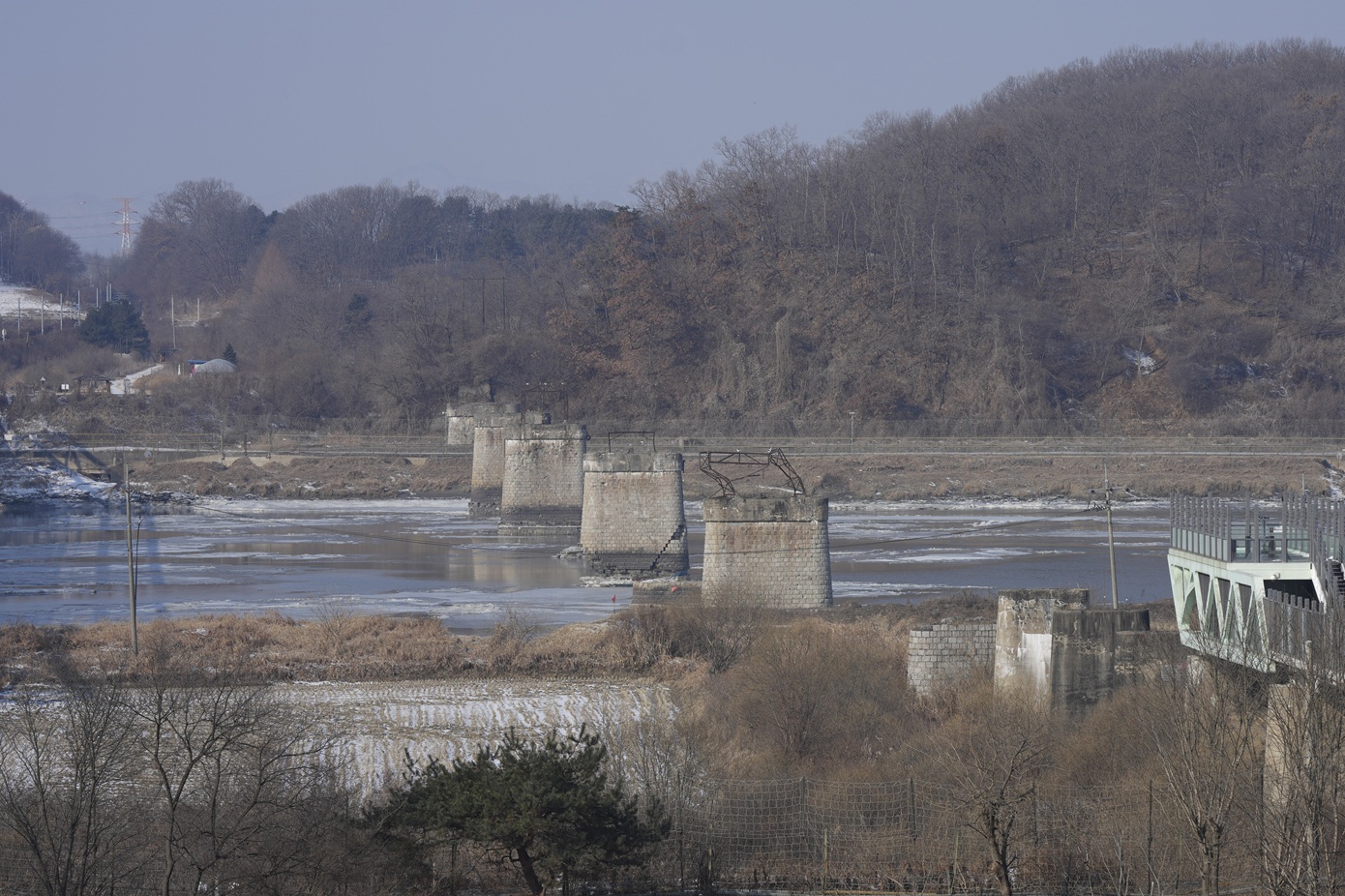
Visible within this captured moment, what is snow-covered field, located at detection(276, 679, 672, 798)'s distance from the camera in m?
21.9

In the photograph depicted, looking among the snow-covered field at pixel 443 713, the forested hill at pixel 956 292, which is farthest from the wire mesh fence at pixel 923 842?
the forested hill at pixel 956 292

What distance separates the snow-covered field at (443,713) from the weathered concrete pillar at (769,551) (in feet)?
18.2

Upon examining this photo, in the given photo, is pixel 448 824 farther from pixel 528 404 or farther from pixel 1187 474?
pixel 528 404

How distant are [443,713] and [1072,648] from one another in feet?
32.5

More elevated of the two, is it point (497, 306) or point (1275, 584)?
point (497, 306)

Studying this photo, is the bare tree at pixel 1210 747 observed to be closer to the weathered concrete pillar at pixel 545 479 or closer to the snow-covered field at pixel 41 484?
the weathered concrete pillar at pixel 545 479

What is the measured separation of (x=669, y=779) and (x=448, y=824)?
3198 mm

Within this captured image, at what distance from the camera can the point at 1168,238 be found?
118 m

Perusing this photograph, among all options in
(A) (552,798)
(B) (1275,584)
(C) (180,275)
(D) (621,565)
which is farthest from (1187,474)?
(C) (180,275)

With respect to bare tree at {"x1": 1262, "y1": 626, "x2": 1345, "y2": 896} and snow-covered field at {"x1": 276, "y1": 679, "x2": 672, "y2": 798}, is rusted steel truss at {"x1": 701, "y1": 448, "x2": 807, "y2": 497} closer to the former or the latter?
snow-covered field at {"x1": 276, "y1": 679, "x2": 672, "y2": 798}

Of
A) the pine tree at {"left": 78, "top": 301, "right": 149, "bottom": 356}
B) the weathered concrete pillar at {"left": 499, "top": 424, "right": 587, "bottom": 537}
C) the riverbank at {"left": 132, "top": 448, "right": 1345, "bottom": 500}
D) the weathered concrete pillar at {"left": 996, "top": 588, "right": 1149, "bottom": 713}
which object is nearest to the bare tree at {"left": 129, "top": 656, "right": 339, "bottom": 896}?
the weathered concrete pillar at {"left": 996, "top": 588, "right": 1149, "bottom": 713}

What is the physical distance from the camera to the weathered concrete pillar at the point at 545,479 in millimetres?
61156

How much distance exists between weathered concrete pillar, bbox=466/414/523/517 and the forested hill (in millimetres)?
29065

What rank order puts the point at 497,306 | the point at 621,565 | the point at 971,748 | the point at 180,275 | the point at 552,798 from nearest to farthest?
the point at 552,798
the point at 971,748
the point at 621,565
the point at 497,306
the point at 180,275
